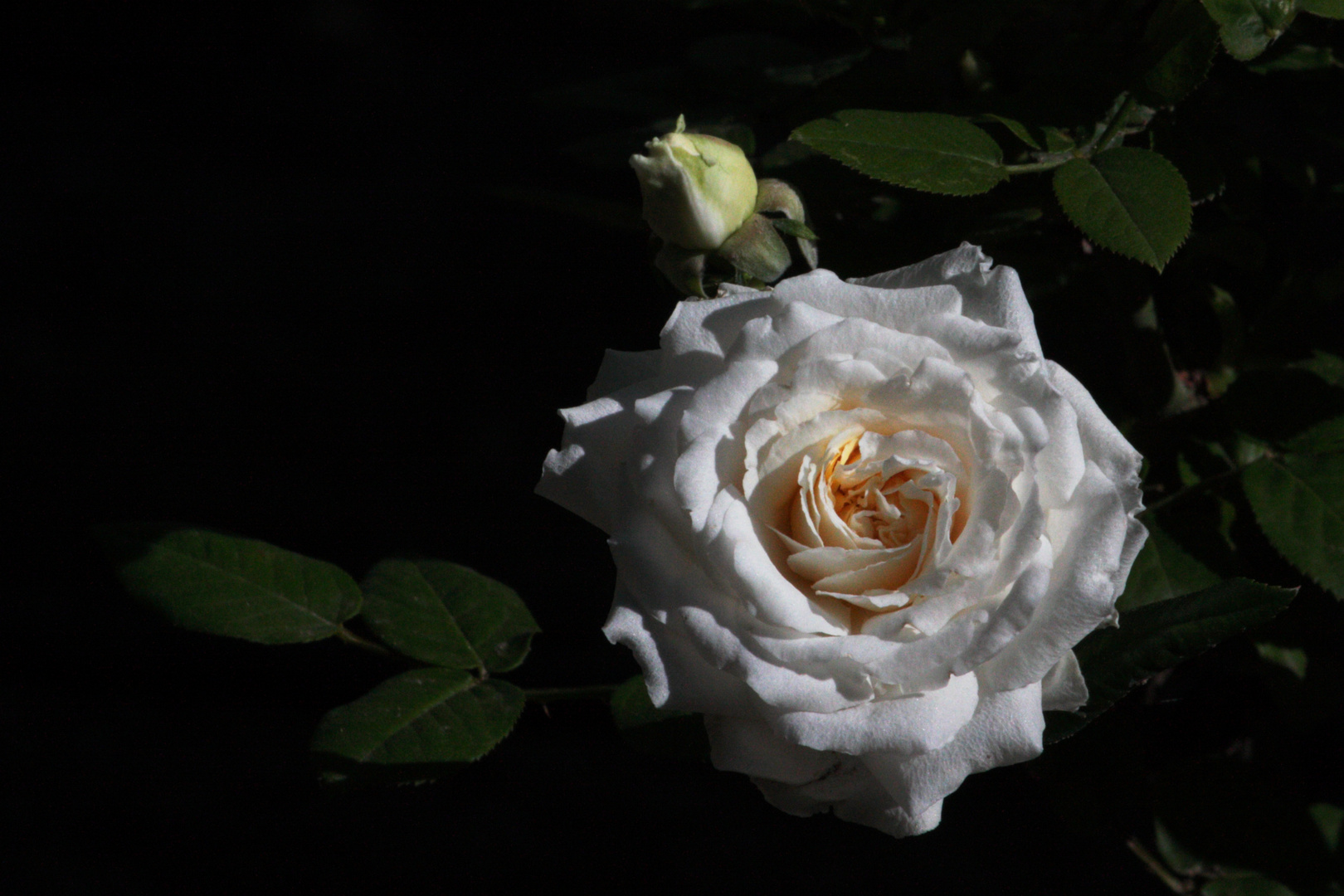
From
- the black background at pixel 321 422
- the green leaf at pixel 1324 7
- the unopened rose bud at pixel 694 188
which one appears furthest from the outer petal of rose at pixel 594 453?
the black background at pixel 321 422

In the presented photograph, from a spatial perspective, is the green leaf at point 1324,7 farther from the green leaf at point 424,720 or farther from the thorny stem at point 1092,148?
the green leaf at point 424,720

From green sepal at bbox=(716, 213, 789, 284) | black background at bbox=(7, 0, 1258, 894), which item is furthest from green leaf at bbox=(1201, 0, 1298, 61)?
black background at bbox=(7, 0, 1258, 894)

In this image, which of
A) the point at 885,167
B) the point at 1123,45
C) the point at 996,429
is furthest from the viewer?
the point at 1123,45

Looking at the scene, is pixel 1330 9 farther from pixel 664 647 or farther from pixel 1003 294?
pixel 664 647

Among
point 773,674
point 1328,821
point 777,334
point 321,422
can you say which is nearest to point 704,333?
point 777,334

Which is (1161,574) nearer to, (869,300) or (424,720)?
(869,300)

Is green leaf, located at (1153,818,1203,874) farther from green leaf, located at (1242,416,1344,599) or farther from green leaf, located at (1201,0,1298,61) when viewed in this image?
green leaf, located at (1201,0,1298,61)

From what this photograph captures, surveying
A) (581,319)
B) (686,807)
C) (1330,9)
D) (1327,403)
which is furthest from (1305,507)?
(581,319)
